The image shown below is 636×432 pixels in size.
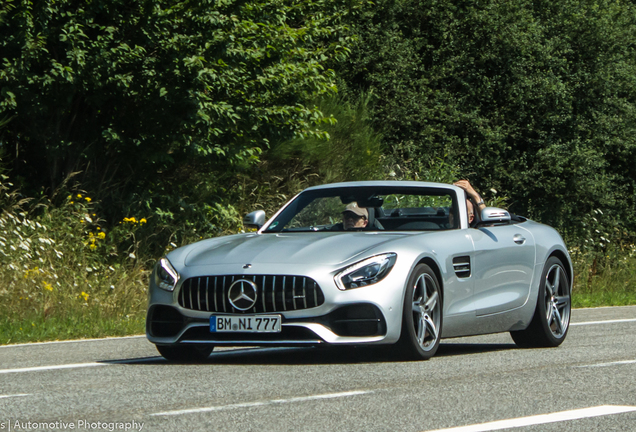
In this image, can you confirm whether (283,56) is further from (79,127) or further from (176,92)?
(79,127)

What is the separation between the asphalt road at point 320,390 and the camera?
541 centimetres

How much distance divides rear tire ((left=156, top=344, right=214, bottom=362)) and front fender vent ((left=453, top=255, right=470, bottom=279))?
2.07m

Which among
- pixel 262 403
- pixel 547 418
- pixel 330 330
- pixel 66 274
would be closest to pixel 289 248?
pixel 330 330

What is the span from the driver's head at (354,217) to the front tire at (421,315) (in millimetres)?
1036

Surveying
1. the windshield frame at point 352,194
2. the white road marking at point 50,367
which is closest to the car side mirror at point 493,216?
the windshield frame at point 352,194

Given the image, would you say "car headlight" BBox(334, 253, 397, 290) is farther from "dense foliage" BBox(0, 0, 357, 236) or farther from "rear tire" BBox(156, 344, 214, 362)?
"dense foliage" BBox(0, 0, 357, 236)

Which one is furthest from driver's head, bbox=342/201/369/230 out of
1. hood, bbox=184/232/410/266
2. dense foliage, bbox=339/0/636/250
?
dense foliage, bbox=339/0/636/250

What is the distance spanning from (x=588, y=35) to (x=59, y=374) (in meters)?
20.4

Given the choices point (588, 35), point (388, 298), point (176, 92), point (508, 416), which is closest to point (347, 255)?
point (388, 298)

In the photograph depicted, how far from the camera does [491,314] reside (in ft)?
29.1

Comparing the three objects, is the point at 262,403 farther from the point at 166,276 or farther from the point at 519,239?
the point at 519,239

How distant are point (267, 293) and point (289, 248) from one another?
0.58 meters

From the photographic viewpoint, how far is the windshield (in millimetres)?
9000

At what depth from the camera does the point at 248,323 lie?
7.54m
